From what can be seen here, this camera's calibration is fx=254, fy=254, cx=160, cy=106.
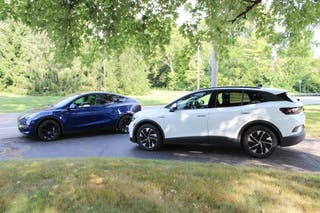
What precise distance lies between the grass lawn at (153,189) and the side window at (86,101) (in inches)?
177

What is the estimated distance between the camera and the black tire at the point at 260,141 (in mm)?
5832

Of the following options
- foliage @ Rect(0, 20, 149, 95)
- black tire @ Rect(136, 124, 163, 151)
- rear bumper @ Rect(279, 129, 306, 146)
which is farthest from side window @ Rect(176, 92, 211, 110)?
foliage @ Rect(0, 20, 149, 95)

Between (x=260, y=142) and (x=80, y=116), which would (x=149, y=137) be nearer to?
(x=260, y=142)

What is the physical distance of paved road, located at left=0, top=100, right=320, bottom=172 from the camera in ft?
18.5

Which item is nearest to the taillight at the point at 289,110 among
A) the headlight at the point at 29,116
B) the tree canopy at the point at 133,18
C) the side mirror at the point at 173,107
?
the tree canopy at the point at 133,18

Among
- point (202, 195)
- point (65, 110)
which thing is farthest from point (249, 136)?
point (65, 110)

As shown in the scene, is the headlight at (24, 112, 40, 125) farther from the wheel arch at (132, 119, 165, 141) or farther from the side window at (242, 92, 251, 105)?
the side window at (242, 92, 251, 105)

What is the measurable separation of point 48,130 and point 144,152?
360 centimetres

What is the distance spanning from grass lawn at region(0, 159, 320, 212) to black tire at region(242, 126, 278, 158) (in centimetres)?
184

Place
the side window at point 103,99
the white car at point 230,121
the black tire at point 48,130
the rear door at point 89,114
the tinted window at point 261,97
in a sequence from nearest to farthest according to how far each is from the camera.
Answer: the white car at point 230,121
the tinted window at point 261,97
the black tire at point 48,130
the rear door at point 89,114
the side window at point 103,99

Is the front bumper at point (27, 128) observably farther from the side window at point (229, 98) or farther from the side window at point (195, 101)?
the side window at point (229, 98)

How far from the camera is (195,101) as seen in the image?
6500mm

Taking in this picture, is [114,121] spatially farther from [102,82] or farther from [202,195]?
[102,82]

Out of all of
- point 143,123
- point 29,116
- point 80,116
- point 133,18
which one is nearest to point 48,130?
point 29,116
